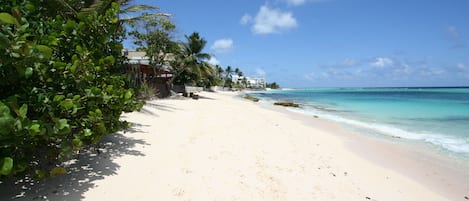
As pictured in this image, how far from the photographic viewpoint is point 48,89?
3.06 metres

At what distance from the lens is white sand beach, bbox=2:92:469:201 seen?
12.0ft

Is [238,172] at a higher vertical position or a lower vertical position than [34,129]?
lower

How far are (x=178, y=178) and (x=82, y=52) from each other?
2138 mm

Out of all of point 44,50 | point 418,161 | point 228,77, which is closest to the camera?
point 44,50

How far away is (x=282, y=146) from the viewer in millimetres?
6602

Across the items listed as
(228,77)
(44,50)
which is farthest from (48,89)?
(228,77)

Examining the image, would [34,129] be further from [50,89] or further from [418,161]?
[418,161]

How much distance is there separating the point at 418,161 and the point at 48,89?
23.3ft

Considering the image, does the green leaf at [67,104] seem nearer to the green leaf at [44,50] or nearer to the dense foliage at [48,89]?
the dense foliage at [48,89]

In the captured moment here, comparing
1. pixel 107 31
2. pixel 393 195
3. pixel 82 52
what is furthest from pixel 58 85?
pixel 393 195

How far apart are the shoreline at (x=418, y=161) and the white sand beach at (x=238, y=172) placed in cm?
3

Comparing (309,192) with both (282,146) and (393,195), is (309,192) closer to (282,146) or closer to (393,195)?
(393,195)

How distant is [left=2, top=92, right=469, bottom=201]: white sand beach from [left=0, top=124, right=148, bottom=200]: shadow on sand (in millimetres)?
11

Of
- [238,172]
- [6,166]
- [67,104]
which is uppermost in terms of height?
[67,104]
